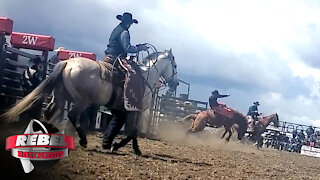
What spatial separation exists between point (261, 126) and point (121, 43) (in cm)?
1264

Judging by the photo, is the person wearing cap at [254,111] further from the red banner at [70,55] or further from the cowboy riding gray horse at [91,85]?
the red banner at [70,55]

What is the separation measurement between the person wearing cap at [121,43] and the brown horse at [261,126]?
1141 centimetres

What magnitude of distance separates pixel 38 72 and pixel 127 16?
1250 millimetres

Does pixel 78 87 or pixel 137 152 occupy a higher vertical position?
pixel 78 87

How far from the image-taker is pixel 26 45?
432 cm

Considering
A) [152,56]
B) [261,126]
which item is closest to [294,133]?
[261,126]

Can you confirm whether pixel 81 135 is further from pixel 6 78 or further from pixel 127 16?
pixel 127 16

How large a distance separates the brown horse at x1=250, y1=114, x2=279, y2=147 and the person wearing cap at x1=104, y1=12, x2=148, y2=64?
1141 centimetres

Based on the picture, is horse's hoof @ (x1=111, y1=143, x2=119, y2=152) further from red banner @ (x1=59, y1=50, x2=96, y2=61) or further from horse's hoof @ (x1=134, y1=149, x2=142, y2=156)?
red banner @ (x1=59, y1=50, x2=96, y2=61)

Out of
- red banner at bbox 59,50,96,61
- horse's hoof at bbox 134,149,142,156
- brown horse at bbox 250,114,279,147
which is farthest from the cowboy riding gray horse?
brown horse at bbox 250,114,279,147

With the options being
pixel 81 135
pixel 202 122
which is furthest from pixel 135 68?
pixel 202 122

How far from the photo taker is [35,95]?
4.48m

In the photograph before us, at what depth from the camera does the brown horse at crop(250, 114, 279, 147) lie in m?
16.6

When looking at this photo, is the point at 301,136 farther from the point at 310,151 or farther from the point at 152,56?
the point at 152,56
